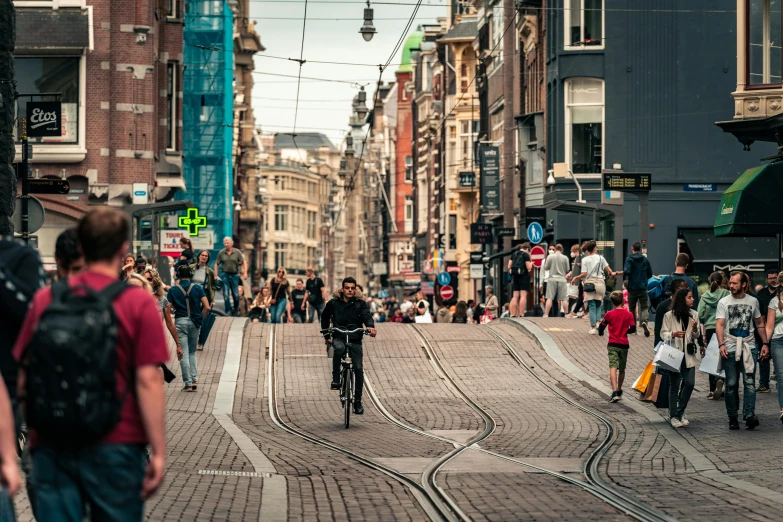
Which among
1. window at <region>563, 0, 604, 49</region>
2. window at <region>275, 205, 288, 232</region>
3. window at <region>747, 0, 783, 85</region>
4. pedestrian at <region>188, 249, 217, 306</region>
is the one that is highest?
window at <region>563, 0, 604, 49</region>

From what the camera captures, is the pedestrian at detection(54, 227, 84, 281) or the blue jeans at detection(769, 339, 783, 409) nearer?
the pedestrian at detection(54, 227, 84, 281)

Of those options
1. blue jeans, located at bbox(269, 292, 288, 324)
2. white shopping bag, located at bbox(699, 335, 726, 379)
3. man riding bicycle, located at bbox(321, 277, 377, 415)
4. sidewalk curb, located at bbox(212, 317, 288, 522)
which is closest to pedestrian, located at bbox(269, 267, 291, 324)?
blue jeans, located at bbox(269, 292, 288, 324)

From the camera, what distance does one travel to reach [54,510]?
4.89m

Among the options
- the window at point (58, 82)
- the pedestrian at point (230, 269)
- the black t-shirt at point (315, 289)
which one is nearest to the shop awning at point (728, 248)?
the black t-shirt at point (315, 289)

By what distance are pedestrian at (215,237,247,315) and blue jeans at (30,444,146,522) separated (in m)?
22.3

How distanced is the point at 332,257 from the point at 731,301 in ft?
556

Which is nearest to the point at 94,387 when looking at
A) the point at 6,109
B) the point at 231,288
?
the point at 6,109

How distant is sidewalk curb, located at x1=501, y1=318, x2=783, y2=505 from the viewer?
1115cm

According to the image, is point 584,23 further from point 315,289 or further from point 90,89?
point 315,289

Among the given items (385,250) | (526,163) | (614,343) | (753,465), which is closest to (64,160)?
(526,163)

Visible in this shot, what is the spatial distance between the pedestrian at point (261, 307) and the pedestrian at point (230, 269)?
1393mm

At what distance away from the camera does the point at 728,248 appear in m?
38.7

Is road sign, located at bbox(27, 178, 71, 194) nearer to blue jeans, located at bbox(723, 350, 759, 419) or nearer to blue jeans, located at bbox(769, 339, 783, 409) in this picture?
blue jeans, located at bbox(723, 350, 759, 419)

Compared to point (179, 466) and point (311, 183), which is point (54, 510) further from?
point (311, 183)
